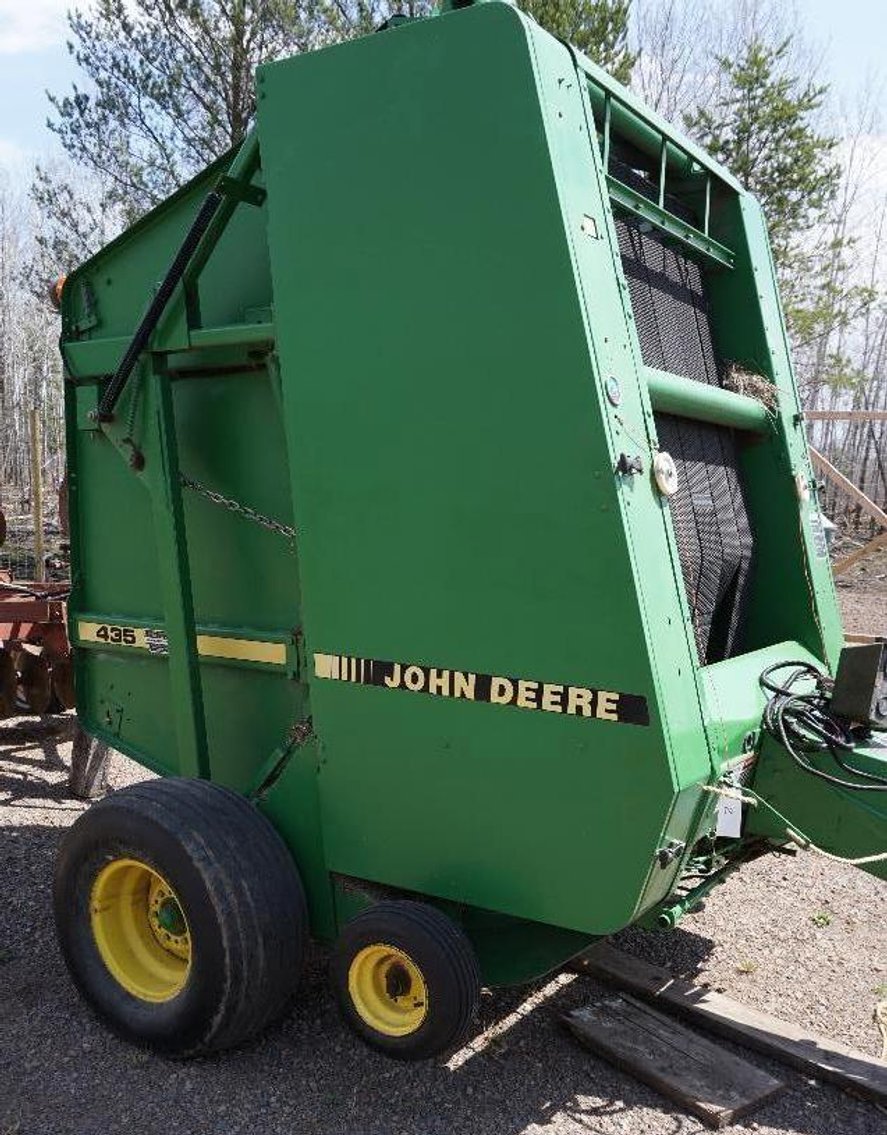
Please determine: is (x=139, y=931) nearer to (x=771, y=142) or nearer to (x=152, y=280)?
(x=152, y=280)

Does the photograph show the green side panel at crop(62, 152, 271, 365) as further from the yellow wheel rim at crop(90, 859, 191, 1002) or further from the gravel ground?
the gravel ground

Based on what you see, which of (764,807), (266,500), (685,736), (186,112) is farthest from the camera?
(186,112)

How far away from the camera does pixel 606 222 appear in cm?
260

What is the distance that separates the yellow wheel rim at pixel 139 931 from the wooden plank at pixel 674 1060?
1.21 m

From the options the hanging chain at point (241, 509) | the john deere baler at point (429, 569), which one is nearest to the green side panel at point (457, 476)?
the john deere baler at point (429, 569)

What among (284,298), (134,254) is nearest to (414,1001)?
(284,298)

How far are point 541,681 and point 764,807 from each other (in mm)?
782

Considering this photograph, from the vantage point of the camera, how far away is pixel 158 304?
3186 mm

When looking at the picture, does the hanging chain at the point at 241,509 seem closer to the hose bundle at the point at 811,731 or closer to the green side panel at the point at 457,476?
the green side panel at the point at 457,476

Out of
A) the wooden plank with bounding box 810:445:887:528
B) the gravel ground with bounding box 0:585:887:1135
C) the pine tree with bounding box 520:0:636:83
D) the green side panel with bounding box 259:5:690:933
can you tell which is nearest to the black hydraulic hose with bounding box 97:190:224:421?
the green side panel with bounding box 259:5:690:933

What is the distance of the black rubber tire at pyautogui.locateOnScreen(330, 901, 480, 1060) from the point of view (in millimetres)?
2506

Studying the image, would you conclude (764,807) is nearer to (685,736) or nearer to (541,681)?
(685,736)

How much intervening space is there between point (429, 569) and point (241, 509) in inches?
32.5

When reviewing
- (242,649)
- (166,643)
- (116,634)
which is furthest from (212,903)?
(116,634)
